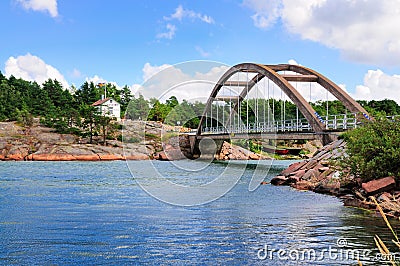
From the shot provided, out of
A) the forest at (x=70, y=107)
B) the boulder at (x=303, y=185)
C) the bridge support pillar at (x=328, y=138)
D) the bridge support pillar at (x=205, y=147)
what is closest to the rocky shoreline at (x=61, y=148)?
the bridge support pillar at (x=205, y=147)

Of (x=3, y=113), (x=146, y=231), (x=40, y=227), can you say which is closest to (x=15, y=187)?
(x=40, y=227)

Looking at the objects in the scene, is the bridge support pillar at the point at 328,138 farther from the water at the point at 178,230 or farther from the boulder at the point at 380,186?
the boulder at the point at 380,186

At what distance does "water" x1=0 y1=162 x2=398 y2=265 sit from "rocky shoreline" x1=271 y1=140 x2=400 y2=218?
847 millimetres

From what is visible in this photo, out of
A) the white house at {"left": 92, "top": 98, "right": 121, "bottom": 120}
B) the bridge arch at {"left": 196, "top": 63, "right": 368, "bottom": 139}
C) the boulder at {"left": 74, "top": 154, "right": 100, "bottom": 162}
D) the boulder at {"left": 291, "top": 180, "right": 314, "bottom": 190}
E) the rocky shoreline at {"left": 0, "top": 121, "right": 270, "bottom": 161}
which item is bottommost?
the boulder at {"left": 291, "top": 180, "right": 314, "bottom": 190}

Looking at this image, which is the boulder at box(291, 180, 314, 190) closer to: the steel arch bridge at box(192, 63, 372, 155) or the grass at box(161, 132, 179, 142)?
the steel arch bridge at box(192, 63, 372, 155)

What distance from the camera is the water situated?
9.42m

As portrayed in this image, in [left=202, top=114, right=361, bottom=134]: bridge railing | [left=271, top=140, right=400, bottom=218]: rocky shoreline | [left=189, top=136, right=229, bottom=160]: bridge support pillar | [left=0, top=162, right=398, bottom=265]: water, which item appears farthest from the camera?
[left=189, top=136, right=229, bottom=160]: bridge support pillar

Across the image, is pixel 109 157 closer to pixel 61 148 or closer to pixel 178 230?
pixel 61 148

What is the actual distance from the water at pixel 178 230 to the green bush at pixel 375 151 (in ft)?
5.63

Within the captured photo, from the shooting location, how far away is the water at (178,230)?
9422 millimetres

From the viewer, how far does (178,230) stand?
480 inches

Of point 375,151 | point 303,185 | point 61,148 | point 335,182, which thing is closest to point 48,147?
point 61,148

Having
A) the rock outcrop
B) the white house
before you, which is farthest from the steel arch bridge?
the white house

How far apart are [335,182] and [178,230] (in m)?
11.3
